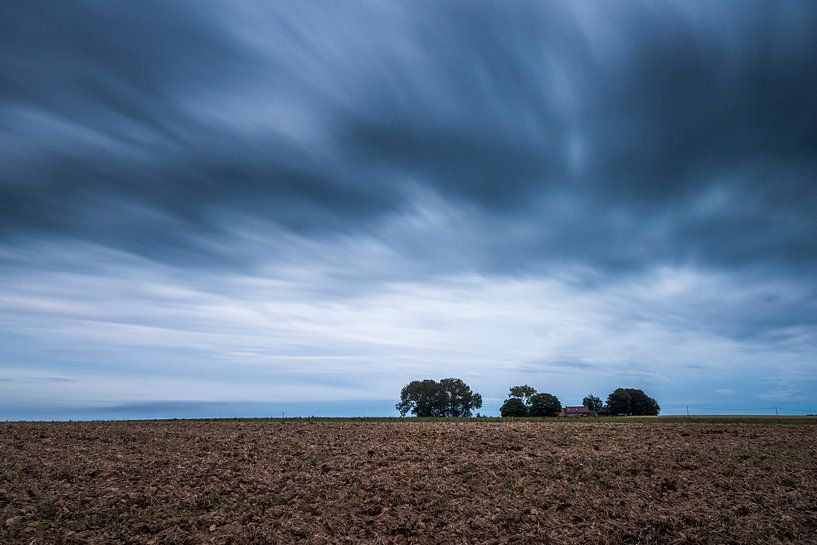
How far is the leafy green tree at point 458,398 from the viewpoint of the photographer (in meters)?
65.1

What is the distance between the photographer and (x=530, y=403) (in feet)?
212

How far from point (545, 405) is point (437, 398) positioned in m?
13.1

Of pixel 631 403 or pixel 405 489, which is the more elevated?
pixel 631 403

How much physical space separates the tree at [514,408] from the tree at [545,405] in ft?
6.50

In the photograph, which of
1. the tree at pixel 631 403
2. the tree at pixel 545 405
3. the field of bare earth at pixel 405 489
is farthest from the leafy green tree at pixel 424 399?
the field of bare earth at pixel 405 489

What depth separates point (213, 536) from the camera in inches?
533

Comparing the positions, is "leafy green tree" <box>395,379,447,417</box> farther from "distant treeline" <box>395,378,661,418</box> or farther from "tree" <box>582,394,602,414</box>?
"tree" <box>582,394,602,414</box>

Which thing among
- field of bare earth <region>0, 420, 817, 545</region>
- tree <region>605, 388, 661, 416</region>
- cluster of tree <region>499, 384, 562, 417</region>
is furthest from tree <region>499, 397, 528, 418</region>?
field of bare earth <region>0, 420, 817, 545</region>

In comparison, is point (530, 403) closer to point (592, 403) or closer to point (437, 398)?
point (437, 398)

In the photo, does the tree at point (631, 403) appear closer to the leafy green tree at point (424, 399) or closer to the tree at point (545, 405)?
the tree at point (545, 405)

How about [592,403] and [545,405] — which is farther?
[592,403]

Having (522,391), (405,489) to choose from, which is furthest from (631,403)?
(405,489)

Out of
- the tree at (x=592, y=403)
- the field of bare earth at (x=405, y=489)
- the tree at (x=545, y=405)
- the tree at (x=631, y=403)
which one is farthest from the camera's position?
the tree at (x=592, y=403)

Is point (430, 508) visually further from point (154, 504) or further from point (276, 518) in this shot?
point (154, 504)
